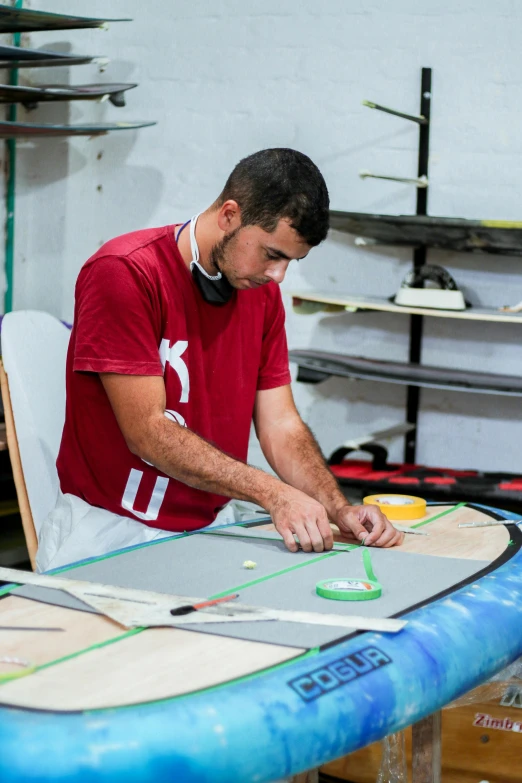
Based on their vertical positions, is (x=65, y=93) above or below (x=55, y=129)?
above

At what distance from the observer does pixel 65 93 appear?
3.44m

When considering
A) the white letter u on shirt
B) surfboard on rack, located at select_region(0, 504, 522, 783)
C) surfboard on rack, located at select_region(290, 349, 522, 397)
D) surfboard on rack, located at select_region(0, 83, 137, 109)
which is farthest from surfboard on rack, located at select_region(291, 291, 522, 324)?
surfboard on rack, located at select_region(0, 504, 522, 783)

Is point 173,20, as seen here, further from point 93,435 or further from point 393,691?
point 393,691

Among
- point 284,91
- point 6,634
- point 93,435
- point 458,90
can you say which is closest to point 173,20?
point 284,91

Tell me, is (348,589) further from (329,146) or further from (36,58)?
(36,58)

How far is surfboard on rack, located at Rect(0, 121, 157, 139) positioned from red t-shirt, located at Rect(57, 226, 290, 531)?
1.45 meters

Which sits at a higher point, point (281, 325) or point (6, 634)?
point (281, 325)

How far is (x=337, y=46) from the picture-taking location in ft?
11.7

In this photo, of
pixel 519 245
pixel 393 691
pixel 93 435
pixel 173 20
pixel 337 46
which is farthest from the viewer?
pixel 173 20

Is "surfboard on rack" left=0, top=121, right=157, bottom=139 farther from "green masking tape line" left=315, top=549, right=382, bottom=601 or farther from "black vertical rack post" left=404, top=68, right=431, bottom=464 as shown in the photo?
"green masking tape line" left=315, top=549, right=382, bottom=601

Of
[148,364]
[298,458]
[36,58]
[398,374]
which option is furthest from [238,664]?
[36,58]

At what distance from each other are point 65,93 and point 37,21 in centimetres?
24

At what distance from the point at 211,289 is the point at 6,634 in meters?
1.04

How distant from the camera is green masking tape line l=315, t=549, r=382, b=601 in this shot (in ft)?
4.85
